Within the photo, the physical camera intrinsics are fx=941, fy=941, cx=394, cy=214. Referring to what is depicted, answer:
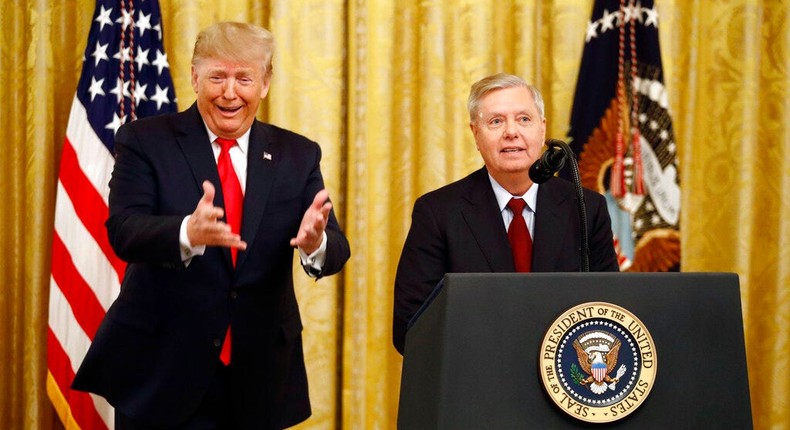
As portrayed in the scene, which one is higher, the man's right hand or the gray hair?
the gray hair

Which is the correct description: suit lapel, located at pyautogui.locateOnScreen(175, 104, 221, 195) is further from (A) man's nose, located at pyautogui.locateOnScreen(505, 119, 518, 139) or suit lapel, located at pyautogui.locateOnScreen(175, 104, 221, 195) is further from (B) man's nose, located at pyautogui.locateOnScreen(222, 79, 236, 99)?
(A) man's nose, located at pyautogui.locateOnScreen(505, 119, 518, 139)

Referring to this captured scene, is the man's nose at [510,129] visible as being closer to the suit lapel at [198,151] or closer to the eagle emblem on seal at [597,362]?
the suit lapel at [198,151]

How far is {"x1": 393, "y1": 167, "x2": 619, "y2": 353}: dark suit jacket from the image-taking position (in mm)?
2762

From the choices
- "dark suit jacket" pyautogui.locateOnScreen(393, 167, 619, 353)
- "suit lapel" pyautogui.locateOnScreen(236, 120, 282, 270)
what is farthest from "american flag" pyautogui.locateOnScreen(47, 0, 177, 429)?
"dark suit jacket" pyautogui.locateOnScreen(393, 167, 619, 353)

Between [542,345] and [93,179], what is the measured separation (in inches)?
105

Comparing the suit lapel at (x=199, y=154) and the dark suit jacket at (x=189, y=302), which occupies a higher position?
the suit lapel at (x=199, y=154)

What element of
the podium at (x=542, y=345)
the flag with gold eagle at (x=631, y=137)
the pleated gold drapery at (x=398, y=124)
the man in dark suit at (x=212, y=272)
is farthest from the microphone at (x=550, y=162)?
the pleated gold drapery at (x=398, y=124)

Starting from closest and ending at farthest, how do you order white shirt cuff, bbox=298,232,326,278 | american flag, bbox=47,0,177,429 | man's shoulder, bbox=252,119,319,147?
white shirt cuff, bbox=298,232,326,278 < man's shoulder, bbox=252,119,319,147 < american flag, bbox=47,0,177,429

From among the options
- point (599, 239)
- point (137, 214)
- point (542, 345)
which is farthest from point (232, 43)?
point (542, 345)

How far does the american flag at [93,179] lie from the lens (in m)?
3.79

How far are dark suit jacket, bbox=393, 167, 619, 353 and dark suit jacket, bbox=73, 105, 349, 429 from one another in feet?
1.08

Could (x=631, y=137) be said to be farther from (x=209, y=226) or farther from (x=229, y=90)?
(x=209, y=226)

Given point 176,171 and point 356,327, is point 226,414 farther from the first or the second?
point 356,327

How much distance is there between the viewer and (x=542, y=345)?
1.68 metres
